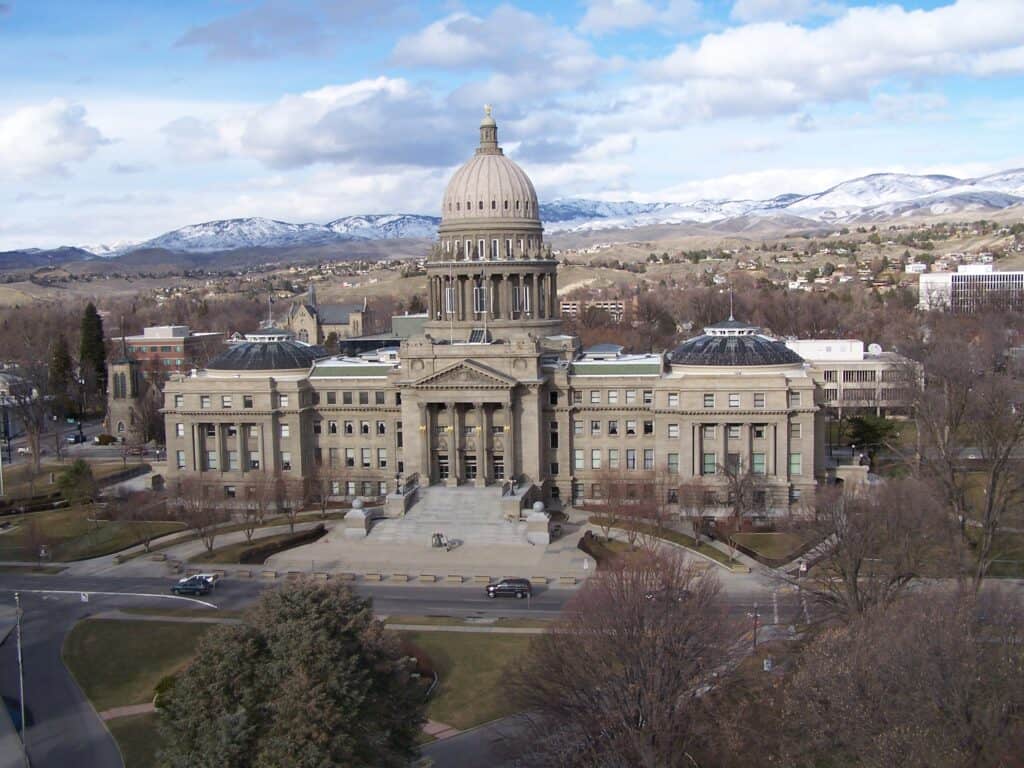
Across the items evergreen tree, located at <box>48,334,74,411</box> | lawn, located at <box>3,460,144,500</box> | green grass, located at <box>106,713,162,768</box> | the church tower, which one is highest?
the church tower

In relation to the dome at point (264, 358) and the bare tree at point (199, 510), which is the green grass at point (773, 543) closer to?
the bare tree at point (199, 510)

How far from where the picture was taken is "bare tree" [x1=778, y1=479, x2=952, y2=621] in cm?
5159

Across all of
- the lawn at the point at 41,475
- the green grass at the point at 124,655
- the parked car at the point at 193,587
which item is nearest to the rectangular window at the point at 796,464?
the parked car at the point at 193,587

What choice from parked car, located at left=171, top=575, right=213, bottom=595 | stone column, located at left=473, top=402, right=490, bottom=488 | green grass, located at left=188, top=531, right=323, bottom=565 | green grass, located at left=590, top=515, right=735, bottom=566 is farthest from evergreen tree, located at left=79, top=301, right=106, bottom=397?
green grass, located at left=590, top=515, right=735, bottom=566

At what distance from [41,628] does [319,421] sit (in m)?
35.6

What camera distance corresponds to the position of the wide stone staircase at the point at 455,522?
78.5 m

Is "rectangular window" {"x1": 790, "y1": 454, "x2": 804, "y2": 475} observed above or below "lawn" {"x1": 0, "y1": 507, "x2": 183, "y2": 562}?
above

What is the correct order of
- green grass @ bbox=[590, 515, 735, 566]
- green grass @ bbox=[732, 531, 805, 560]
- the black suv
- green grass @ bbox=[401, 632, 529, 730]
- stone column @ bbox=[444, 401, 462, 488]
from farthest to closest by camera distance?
stone column @ bbox=[444, 401, 462, 488] → green grass @ bbox=[732, 531, 805, 560] → green grass @ bbox=[590, 515, 735, 566] → the black suv → green grass @ bbox=[401, 632, 529, 730]

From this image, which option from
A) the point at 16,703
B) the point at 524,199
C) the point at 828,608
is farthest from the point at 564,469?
the point at 16,703

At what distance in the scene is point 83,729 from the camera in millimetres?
47469

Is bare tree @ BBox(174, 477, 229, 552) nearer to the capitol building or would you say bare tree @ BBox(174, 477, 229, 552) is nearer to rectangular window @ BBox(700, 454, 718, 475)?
the capitol building

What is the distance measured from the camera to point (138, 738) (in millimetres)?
46219

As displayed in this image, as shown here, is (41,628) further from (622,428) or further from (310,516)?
(622,428)

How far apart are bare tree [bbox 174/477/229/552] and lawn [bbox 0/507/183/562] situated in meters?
2.30
